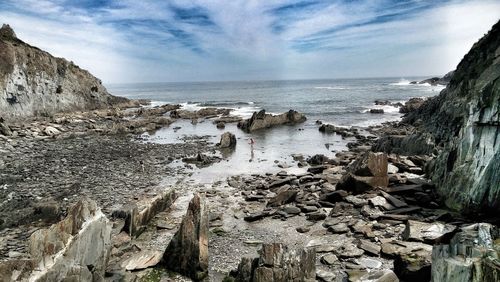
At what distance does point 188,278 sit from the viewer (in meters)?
11.2

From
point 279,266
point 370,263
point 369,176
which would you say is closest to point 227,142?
point 369,176

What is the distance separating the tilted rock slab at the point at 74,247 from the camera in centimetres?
838

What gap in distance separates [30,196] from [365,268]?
59.2 feet

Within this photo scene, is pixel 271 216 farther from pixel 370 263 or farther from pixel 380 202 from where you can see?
pixel 370 263

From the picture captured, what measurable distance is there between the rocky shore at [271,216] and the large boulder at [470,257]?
2 centimetres

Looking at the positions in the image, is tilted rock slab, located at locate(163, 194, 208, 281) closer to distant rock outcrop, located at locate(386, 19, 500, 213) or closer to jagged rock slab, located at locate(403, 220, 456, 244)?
jagged rock slab, located at locate(403, 220, 456, 244)

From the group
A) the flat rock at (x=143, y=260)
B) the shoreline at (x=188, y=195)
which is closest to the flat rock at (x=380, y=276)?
the shoreline at (x=188, y=195)

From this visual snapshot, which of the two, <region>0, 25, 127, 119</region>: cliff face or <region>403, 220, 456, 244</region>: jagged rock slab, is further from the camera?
<region>0, 25, 127, 119</region>: cliff face

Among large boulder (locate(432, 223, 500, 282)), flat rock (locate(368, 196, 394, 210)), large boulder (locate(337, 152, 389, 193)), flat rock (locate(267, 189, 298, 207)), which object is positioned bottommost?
flat rock (locate(267, 189, 298, 207))

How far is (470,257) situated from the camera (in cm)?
649

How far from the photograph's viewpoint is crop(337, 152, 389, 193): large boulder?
17.9 meters

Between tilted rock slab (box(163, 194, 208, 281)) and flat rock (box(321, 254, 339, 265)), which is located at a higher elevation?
tilted rock slab (box(163, 194, 208, 281))

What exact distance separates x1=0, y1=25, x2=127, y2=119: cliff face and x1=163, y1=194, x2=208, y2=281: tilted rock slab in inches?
1792

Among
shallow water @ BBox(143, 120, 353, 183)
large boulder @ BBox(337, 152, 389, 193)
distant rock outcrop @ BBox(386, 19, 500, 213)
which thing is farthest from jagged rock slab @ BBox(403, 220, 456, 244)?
shallow water @ BBox(143, 120, 353, 183)
